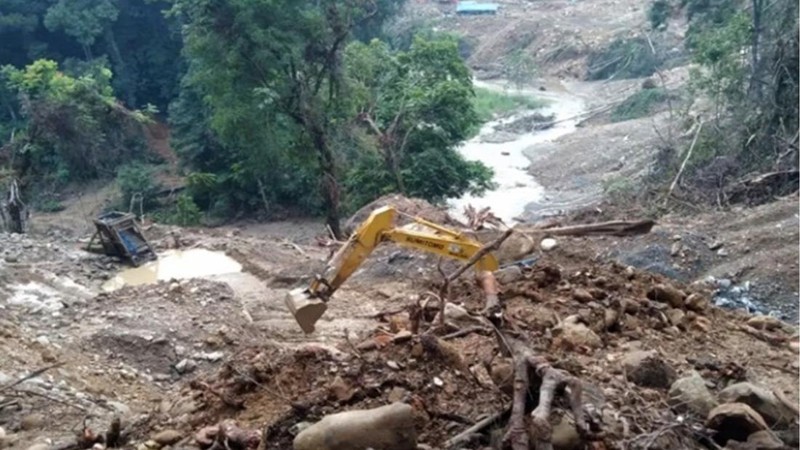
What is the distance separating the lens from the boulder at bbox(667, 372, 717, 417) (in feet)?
14.4

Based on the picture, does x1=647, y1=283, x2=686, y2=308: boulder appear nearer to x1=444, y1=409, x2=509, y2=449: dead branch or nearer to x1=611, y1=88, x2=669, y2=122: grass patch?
x1=444, y1=409, x2=509, y2=449: dead branch

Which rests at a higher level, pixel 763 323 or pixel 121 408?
pixel 121 408

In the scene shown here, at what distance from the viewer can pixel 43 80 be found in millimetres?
21625

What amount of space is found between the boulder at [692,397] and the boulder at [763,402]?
0.34 ft

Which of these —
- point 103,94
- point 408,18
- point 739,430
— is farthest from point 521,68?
point 739,430

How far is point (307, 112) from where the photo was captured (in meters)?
15.7

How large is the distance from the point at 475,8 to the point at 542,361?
141 ft

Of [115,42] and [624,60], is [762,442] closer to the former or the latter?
[115,42]

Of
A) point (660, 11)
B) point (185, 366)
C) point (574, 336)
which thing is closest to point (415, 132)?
point (185, 366)

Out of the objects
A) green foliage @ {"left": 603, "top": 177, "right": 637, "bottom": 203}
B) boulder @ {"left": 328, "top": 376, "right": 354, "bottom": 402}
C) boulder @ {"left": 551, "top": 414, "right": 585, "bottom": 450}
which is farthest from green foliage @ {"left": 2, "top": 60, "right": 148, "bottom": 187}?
boulder @ {"left": 551, "top": 414, "right": 585, "bottom": 450}

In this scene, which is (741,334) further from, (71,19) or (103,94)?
(71,19)

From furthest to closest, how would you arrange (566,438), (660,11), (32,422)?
(660,11) < (32,422) < (566,438)

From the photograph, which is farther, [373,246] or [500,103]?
[500,103]

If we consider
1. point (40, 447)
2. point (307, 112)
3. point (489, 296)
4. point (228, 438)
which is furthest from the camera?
point (307, 112)
